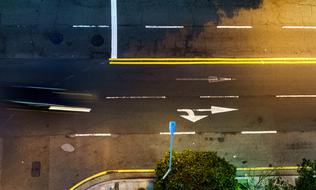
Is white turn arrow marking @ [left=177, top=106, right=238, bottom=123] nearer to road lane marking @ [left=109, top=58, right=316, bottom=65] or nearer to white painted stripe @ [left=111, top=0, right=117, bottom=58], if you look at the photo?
road lane marking @ [left=109, top=58, right=316, bottom=65]

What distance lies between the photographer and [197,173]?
15445mm

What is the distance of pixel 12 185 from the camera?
18.6 meters

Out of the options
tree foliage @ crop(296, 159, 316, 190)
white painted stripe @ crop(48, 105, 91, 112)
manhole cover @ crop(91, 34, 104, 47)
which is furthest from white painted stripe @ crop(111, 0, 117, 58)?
tree foliage @ crop(296, 159, 316, 190)

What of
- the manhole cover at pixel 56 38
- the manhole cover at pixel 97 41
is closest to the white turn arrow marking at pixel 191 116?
the manhole cover at pixel 97 41

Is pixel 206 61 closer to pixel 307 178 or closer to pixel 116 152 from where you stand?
pixel 116 152

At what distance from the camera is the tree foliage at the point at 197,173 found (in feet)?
50.4

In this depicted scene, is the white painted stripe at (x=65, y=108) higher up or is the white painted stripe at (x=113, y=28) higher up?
the white painted stripe at (x=113, y=28)

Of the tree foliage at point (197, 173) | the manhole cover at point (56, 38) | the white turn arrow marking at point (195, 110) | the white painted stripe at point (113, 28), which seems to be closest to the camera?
the tree foliage at point (197, 173)

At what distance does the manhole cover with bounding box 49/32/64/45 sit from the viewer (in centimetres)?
2016

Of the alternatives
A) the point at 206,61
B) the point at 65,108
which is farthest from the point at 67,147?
the point at 206,61

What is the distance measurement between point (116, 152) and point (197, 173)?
5.52 meters

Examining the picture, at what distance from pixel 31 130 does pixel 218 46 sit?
11.1 m

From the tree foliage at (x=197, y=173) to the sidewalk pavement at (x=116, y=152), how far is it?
3285 millimetres

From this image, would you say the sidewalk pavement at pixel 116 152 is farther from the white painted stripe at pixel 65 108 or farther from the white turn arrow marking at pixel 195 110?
the white painted stripe at pixel 65 108
